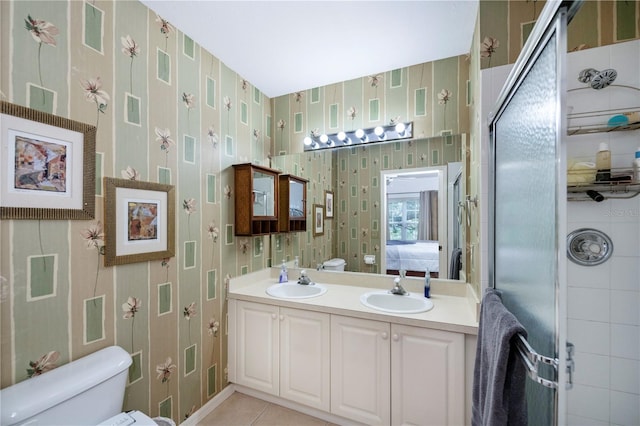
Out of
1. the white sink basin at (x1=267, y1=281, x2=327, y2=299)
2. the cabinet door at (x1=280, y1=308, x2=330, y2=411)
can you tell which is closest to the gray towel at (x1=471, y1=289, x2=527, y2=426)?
the cabinet door at (x1=280, y1=308, x2=330, y2=411)

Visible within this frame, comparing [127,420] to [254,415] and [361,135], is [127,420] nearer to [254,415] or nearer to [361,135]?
[254,415]

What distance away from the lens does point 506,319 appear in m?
0.82

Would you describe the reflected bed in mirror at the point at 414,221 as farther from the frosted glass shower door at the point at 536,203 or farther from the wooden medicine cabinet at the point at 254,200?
the wooden medicine cabinet at the point at 254,200

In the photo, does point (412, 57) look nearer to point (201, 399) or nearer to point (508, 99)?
point (508, 99)

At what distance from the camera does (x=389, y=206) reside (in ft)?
6.70

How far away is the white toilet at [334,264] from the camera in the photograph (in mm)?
2201

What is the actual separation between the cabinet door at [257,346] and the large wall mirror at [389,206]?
1.99 ft

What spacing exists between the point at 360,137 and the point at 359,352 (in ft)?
5.08

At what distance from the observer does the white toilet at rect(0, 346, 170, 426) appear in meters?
0.88

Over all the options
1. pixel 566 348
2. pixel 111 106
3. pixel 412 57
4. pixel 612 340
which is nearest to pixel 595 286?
pixel 612 340

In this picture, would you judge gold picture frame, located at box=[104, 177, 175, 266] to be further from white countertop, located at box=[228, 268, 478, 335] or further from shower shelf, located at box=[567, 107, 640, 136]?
shower shelf, located at box=[567, 107, 640, 136]

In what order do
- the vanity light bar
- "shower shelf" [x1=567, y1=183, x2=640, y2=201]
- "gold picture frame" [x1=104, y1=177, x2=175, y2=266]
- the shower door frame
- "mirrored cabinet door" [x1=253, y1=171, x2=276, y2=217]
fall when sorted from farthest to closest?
"mirrored cabinet door" [x1=253, y1=171, x2=276, y2=217]
the vanity light bar
"gold picture frame" [x1=104, y1=177, x2=175, y2=266]
"shower shelf" [x1=567, y1=183, x2=640, y2=201]
the shower door frame

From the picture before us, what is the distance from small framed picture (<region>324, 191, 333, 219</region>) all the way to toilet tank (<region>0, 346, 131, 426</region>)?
156 centimetres

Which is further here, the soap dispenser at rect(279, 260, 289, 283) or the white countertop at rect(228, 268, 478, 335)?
the soap dispenser at rect(279, 260, 289, 283)
